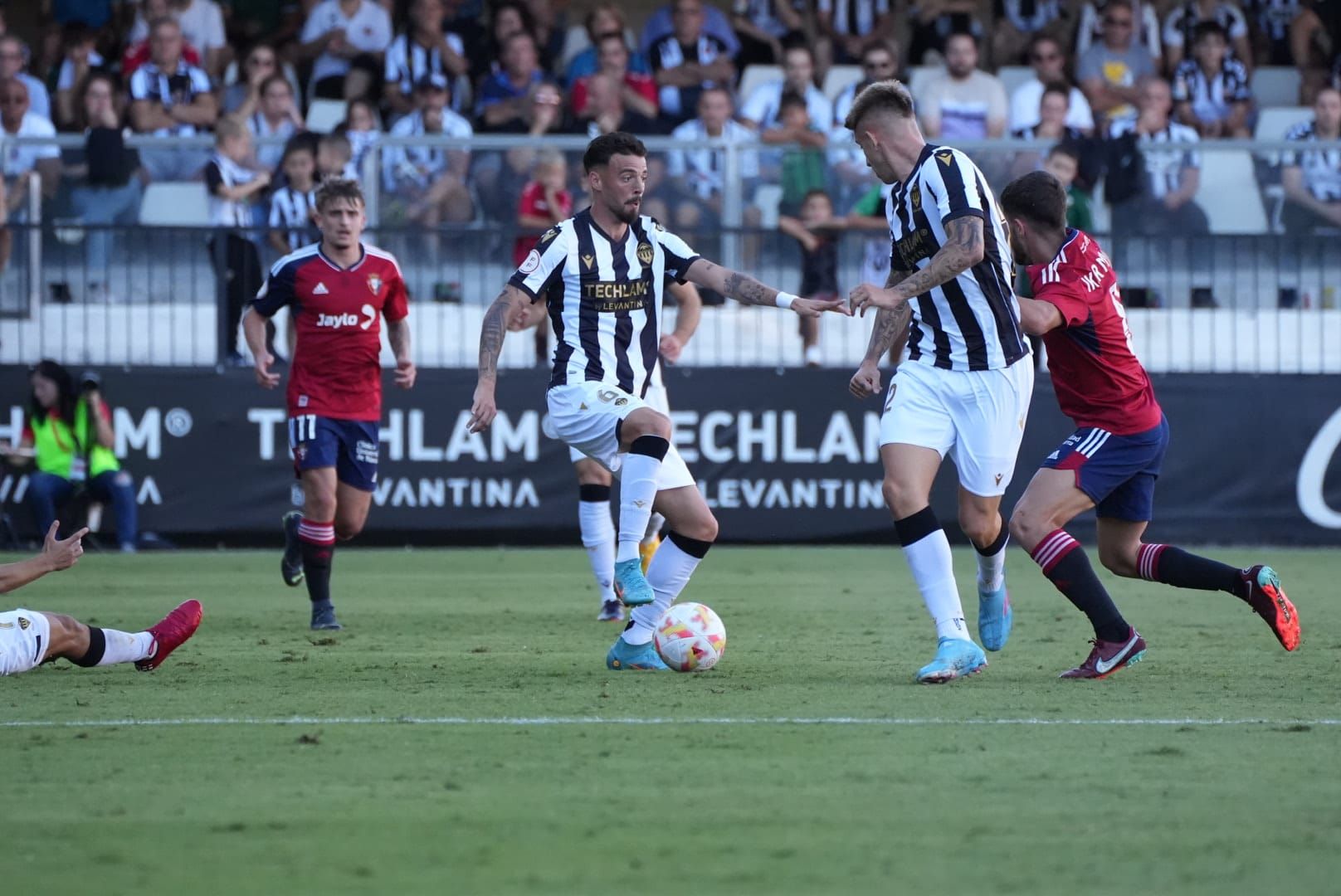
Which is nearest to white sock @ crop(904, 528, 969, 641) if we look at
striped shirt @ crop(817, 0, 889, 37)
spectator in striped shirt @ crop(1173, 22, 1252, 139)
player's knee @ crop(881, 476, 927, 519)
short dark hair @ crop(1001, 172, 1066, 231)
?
player's knee @ crop(881, 476, 927, 519)

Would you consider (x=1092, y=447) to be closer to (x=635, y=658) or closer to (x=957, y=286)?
(x=957, y=286)

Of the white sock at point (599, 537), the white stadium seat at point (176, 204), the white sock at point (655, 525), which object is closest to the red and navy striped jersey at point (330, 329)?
the white sock at point (599, 537)

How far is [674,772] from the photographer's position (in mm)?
5164

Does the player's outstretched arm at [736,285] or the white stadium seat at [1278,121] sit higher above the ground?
the white stadium seat at [1278,121]

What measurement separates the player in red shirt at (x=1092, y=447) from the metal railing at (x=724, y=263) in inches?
325

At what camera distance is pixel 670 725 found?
6.02m

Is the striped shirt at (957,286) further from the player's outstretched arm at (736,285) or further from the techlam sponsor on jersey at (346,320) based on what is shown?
the techlam sponsor on jersey at (346,320)

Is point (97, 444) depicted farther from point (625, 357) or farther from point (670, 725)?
point (670, 725)

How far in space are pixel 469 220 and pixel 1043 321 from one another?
9.35 metres

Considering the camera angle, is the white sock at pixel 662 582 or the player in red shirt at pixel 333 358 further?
the player in red shirt at pixel 333 358

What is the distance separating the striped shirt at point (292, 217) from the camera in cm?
1553

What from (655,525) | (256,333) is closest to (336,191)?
(256,333)

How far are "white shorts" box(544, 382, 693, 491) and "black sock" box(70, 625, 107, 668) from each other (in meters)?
2.02

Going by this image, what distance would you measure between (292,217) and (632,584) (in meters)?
9.16
